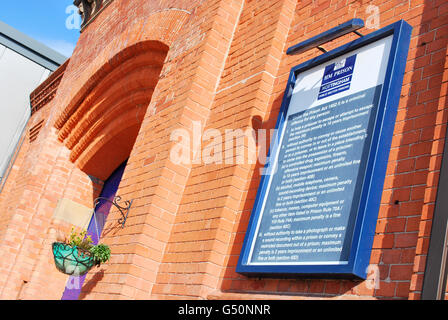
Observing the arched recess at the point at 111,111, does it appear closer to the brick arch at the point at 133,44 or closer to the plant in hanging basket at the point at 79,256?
the brick arch at the point at 133,44

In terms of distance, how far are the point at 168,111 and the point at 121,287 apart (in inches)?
70.7

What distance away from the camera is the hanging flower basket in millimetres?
4320

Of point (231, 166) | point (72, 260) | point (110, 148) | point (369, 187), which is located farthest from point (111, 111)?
point (369, 187)

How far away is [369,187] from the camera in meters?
2.68

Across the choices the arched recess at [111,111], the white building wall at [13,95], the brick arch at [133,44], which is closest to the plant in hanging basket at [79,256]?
the brick arch at [133,44]

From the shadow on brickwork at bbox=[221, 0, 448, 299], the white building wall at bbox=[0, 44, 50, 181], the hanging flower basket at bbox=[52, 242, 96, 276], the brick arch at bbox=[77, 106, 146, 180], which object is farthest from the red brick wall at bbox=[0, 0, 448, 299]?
the white building wall at bbox=[0, 44, 50, 181]

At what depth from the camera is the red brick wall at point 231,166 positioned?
2.60 meters

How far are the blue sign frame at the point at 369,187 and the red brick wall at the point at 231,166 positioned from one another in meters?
0.06

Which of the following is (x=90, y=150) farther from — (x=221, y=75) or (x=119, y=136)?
(x=221, y=75)

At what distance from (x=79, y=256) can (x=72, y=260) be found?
86 millimetres

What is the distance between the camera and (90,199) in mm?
8445

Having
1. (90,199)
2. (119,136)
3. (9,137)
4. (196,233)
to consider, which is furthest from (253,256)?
(9,137)

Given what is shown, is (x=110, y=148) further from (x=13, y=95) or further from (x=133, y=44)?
(x=13, y=95)

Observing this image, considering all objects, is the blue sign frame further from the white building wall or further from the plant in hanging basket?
the white building wall
